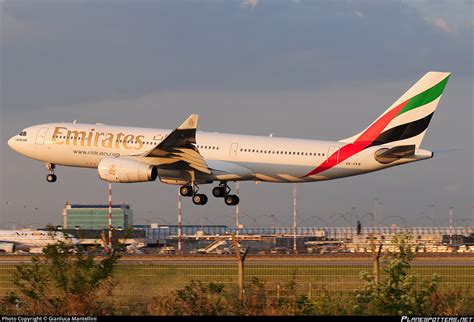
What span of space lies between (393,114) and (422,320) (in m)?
38.3

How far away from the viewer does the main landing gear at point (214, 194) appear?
61.6 metres

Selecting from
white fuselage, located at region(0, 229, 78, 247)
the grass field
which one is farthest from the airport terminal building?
the grass field

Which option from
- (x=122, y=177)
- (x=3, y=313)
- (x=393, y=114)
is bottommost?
(x=3, y=313)

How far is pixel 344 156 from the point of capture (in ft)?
188

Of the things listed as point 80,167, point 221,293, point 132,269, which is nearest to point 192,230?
point 80,167

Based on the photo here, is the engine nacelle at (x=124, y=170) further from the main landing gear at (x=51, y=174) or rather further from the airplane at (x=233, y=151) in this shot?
the main landing gear at (x=51, y=174)

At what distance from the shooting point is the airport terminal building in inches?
5778

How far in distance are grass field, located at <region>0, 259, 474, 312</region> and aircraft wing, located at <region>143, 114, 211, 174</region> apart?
369 inches

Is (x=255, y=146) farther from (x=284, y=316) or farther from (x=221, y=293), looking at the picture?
(x=284, y=316)

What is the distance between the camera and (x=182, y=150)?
58438 mm

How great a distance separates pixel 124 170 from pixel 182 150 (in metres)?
4.09

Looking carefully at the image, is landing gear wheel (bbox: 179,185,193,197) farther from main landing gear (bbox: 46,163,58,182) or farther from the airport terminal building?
the airport terminal building

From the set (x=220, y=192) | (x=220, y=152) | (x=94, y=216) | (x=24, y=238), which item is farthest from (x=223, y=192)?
(x=94, y=216)

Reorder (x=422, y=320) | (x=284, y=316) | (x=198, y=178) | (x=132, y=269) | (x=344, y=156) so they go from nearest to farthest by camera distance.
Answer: (x=422, y=320), (x=284, y=316), (x=132, y=269), (x=344, y=156), (x=198, y=178)
